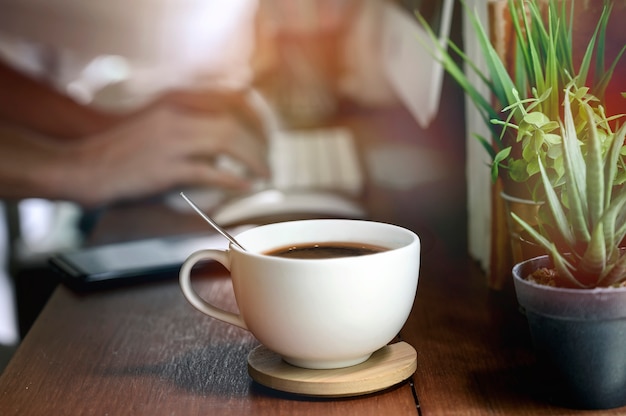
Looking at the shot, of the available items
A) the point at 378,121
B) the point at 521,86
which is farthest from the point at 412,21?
the point at 521,86

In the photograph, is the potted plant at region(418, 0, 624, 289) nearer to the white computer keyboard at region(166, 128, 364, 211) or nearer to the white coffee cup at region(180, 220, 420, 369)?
the white coffee cup at region(180, 220, 420, 369)

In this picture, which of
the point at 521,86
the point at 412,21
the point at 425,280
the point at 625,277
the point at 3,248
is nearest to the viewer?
the point at 625,277

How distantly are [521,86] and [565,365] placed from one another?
0.79 feet

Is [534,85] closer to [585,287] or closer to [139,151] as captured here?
[585,287]

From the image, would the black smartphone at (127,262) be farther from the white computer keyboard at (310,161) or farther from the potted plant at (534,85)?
the white computer keyboard at (310,161)

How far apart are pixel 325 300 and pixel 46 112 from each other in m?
1.15

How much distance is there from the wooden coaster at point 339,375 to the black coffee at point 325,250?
0.07m

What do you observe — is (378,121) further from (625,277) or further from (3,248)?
(625,277)

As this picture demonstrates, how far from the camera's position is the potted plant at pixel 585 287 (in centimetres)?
43

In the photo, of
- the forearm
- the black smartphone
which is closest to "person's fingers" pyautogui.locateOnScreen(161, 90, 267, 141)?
the forearm

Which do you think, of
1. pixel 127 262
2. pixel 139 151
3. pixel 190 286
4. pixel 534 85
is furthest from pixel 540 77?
pixel 139 151

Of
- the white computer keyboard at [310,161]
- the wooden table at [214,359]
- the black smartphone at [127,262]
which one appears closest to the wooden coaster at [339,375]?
the wooden table at [214,359]

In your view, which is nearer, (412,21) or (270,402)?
(270,402)

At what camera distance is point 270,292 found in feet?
1.56
